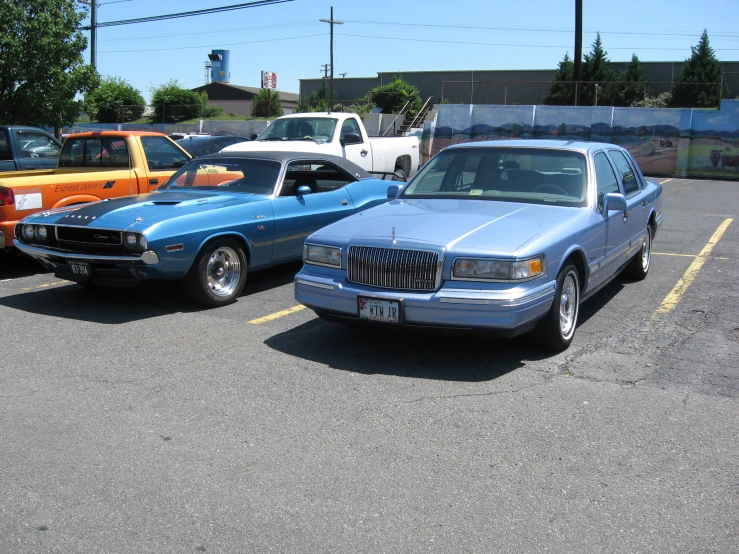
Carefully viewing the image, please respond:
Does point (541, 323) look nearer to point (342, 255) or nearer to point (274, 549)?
point (342, 255)

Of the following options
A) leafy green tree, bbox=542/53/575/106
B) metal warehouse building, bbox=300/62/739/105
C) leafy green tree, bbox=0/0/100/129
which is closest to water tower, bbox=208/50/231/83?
metal warehouse building, bbox=300/62/739/105

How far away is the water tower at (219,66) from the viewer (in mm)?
84625

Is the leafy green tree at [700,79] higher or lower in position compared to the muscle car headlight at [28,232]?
higher

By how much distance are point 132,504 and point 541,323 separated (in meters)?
3.30

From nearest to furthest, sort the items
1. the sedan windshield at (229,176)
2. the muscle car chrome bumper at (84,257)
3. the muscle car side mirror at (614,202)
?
the muscle car side mirror at (614,202) < the muscle car chrome bumper at (84,257) < the sedan windshield at (229,176)

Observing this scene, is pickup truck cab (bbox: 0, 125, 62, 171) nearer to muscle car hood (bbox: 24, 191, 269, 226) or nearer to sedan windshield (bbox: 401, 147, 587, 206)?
muscle car hood (bbox: 24, 191, 269, 226)

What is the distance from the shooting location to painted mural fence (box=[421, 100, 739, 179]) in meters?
27.7

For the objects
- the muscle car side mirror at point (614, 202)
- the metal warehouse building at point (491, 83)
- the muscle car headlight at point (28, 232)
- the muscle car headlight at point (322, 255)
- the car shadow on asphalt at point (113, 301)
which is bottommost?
the car shadow on asphalt at point (113, 301)

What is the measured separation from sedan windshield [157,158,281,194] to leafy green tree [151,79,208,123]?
38.1m

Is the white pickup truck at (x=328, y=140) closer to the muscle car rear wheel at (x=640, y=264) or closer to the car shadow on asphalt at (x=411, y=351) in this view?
the muscle car rear wheel at (x=640, y=264)

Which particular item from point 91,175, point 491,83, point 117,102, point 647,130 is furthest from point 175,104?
point 91,175

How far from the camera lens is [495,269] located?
5371 mm

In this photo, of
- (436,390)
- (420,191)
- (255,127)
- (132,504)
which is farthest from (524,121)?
(132,504)

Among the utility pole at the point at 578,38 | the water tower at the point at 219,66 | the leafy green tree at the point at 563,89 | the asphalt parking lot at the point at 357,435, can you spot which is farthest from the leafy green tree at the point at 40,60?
the water tower at the point at 219,66
